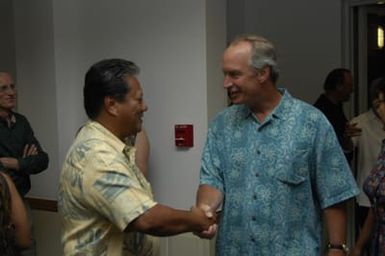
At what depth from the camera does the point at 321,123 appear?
6.02 feet

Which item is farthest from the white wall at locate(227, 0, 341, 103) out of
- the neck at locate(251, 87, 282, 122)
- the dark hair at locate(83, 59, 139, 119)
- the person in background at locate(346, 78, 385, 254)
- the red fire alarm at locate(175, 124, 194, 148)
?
the dark hair at locate(83, 59, 139, 119)

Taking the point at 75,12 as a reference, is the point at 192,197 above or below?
below

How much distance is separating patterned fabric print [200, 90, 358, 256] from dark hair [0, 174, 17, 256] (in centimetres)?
79

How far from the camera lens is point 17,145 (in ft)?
9.93

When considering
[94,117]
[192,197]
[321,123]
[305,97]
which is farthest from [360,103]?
[94,117]

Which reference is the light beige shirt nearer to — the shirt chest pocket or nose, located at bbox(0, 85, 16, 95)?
the shirt chest pocket

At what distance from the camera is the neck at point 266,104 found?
189 cm

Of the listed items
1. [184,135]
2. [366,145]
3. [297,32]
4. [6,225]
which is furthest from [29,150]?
[297,32]

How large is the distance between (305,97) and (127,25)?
7.13 ft

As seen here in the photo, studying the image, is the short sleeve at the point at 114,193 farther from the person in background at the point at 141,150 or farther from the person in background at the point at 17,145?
the person in background at the point at 17,145

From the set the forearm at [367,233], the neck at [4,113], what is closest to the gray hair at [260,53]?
the forearm at [367,233]

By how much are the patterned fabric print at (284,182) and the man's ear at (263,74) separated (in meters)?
0.11

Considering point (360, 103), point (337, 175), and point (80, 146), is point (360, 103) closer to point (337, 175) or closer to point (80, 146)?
point (337, 175)

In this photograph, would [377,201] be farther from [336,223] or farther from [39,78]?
[39,78]
